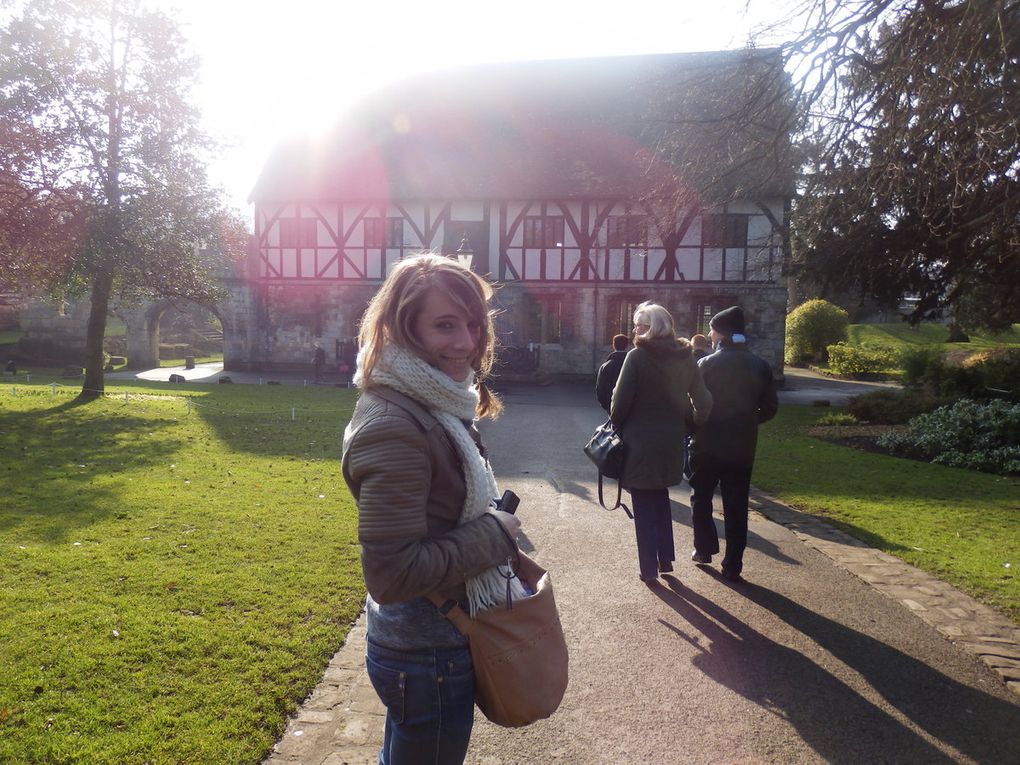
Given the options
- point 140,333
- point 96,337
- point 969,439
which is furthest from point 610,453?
point 140,333

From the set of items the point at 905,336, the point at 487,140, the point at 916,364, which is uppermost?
the point at 487,140

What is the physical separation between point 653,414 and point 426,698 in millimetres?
3302

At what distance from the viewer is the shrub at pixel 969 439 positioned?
1006cm

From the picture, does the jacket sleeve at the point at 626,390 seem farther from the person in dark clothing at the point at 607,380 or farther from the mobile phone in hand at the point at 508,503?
the mobile phone in hand at the point at 508,503


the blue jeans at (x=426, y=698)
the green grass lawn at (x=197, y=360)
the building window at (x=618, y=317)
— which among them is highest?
the building window at (x=618, y=317)

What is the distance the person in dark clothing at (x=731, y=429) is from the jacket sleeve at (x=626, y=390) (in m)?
0.65

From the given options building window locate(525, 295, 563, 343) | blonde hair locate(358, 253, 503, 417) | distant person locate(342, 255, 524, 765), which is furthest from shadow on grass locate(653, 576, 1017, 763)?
building window locate(525, 295, 563, 343)

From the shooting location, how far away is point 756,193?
8.26 metres

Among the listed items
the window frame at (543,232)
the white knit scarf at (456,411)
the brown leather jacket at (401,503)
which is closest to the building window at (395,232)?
the window frame at (543,232)

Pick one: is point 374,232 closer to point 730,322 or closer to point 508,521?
point 730,322

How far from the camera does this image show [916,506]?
24.8 feet

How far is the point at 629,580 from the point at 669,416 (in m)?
1.17

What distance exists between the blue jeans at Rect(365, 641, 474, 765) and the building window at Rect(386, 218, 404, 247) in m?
24.1

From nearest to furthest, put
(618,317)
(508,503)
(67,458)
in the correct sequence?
(508,503) < (67,458) < (618,317)
